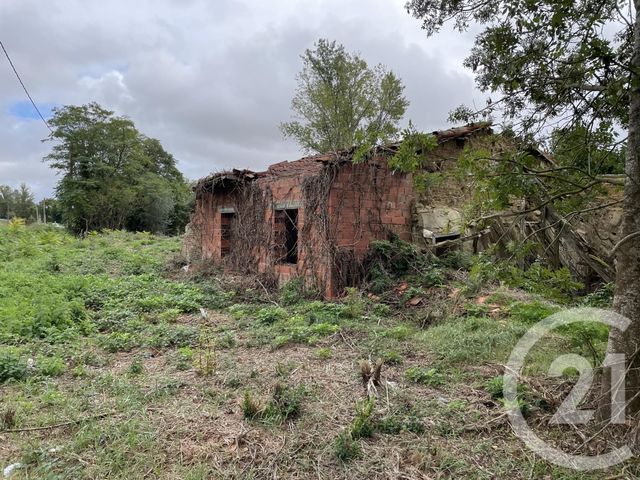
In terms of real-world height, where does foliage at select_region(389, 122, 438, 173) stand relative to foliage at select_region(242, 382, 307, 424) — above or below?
above

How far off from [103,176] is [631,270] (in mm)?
31685

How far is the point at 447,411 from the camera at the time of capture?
3395 millimetres

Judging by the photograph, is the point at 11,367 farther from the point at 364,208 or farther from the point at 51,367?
the point at 364,208

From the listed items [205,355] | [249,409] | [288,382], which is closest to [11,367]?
[205,355]

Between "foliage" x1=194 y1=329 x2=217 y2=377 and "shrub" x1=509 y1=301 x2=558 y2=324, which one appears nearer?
"foliage" x1=194 y1=329 x2=217 y2=377

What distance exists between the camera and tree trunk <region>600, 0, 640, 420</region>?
267 cm

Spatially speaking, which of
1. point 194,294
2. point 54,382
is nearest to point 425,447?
point 54,382

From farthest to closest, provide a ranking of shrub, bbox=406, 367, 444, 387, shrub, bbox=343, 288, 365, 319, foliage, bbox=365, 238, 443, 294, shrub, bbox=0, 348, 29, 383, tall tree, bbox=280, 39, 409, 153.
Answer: tall tree, bbox=280, 39, 409, 153 → foliage, bbox=365, 238, 443, 294 → shrub, bbox=343, 288, 365, 319 → shrub, bbox=0, 348, 29, 383 → shrub, bbox=406, 367, 444, 387

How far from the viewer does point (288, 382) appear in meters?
4.18

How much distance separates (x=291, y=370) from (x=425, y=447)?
188cm

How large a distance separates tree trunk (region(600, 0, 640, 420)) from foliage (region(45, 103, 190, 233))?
30689 mm

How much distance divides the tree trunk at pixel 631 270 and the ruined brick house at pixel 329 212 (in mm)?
4262

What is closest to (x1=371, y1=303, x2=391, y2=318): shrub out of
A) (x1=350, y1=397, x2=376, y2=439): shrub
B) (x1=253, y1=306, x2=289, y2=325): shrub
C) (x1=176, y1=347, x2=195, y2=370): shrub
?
(x1=253, y1=306, x2=289, y2=325): shrub

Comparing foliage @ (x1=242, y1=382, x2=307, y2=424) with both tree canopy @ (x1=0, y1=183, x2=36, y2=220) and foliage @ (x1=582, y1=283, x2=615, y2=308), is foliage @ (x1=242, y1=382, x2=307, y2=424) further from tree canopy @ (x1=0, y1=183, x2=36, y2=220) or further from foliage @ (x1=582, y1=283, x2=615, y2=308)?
tree canopy @ (x1=0, y1=183, x2=36, y2=220)
